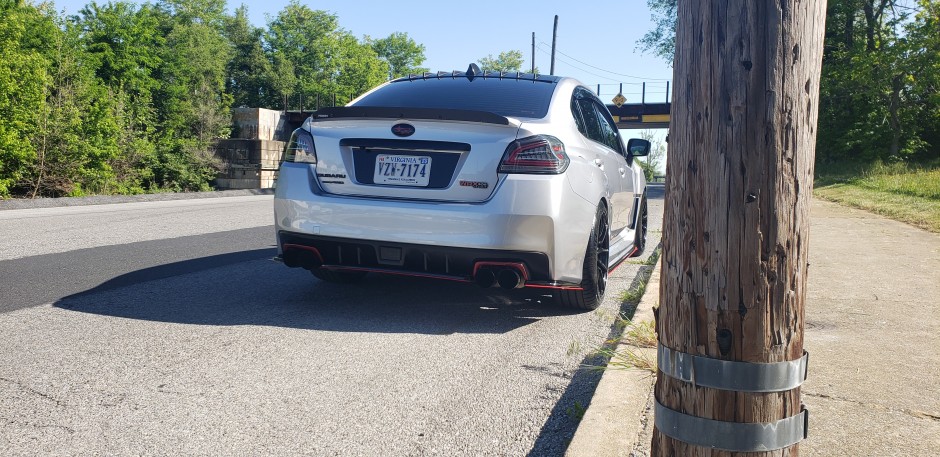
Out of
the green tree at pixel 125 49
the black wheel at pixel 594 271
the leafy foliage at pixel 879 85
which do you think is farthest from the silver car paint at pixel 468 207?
the green tree at pixel 125 49

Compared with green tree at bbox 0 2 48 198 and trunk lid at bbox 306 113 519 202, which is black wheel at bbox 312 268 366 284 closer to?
trunk lid at bbox 306 113 519 202

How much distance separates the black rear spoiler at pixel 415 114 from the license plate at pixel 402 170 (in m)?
0.25

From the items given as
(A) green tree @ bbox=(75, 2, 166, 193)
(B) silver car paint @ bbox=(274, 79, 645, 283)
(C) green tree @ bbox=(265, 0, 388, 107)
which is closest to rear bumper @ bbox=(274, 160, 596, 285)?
(B) silver car paint @ bbox=(274, 79, 645, 283)

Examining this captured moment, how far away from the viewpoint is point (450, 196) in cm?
466

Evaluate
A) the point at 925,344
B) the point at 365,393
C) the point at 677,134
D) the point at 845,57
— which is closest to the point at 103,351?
the point at 365,393

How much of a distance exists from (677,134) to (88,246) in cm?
756

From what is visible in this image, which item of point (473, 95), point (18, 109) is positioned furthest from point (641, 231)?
point (18, 109)

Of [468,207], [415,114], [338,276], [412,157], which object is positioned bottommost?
[338,276]

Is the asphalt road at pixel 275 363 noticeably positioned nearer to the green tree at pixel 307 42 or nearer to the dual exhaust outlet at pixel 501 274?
the dual exhaust outlet at pixel 501 274

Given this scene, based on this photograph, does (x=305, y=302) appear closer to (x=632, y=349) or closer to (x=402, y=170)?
(x=402, y=170)

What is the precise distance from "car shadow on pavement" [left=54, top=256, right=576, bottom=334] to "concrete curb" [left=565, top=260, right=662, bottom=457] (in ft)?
4.50

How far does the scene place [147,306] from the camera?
5199mm

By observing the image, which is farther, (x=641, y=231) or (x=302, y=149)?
(x=641, y=231)

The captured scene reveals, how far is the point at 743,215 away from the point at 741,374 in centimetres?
38
